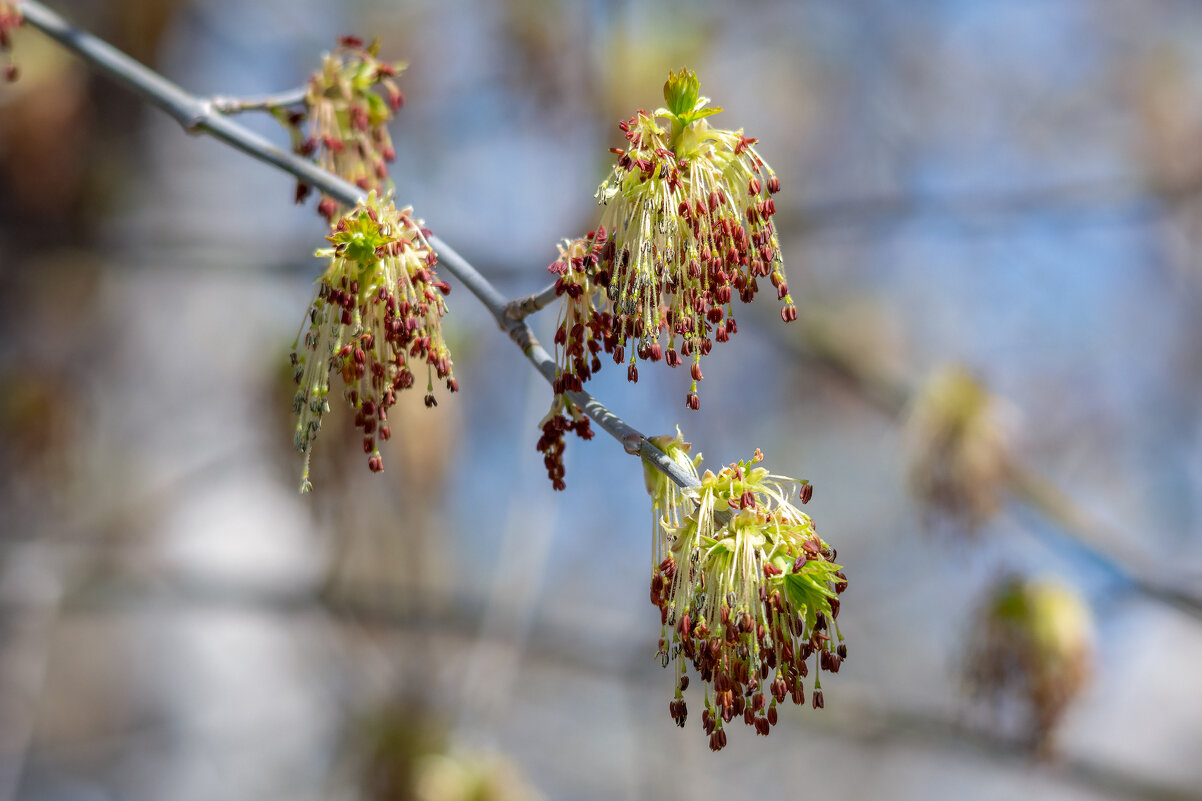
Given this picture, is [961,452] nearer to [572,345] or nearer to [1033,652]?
[1033,652]

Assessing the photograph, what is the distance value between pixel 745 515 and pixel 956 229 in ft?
20.3

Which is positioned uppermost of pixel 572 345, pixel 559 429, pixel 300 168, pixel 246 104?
pixel 246 104

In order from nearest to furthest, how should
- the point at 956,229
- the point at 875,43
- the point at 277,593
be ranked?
the point at 277,593 < the point at 956,229 < the point at 875,43

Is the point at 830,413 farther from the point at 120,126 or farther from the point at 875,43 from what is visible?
the point at 120,126

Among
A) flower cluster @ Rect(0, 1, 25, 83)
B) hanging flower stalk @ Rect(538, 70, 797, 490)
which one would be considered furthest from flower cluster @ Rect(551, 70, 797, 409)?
flower cluster @ Rect(0, 1, 25, 83)

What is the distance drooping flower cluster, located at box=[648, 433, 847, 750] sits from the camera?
1629mm

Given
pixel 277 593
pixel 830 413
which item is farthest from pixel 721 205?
pixel 830 413

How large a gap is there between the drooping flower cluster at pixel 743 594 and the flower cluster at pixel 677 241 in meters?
0.19

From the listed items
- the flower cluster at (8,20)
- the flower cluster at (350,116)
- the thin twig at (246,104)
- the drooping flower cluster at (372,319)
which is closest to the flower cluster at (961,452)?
the flower cluster at (350,116)

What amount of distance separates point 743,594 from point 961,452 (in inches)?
159

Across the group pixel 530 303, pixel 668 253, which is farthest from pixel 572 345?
pixel 668 253

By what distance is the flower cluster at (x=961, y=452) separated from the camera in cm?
531

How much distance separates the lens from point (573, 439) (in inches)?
291

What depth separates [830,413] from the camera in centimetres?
1011
